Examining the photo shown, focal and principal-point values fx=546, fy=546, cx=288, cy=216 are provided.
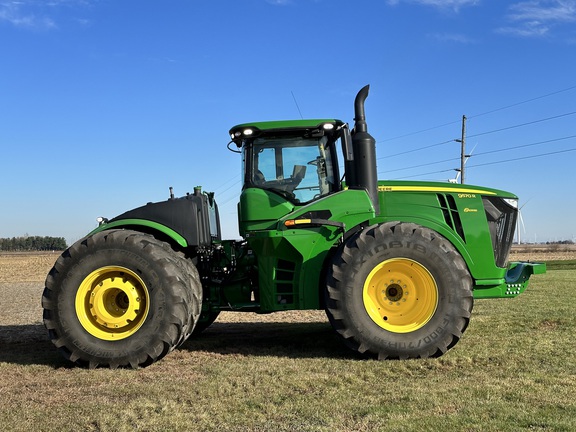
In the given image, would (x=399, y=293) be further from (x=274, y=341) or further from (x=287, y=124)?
(x=287, y=124)

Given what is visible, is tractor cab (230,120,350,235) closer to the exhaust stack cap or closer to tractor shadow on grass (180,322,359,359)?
the exhaust stack cap

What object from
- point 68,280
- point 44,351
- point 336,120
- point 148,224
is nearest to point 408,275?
point 336,120

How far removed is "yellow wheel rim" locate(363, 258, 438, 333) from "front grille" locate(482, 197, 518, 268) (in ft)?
4.39

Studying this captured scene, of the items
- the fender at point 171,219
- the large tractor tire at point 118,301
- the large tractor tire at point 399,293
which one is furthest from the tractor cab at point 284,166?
the large tractor tire at point 118,301

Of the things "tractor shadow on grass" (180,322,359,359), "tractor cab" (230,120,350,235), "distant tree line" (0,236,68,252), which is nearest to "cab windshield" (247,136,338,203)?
"tractor cab" (230,120,350,235)

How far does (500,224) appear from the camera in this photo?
6.88 meters

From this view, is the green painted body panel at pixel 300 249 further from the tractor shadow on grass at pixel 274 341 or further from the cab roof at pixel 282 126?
the cab roof at pixel 282 126

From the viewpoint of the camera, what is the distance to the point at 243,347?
702 cm

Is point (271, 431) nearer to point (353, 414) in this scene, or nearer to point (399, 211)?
point (353, 414)

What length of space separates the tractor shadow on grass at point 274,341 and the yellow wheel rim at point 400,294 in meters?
0.61

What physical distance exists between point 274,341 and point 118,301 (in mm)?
2181

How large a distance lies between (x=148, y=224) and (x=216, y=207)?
5.84ft

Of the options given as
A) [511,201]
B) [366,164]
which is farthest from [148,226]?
[511,201]

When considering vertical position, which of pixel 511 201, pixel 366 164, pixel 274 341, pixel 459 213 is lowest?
pixel 274 341
